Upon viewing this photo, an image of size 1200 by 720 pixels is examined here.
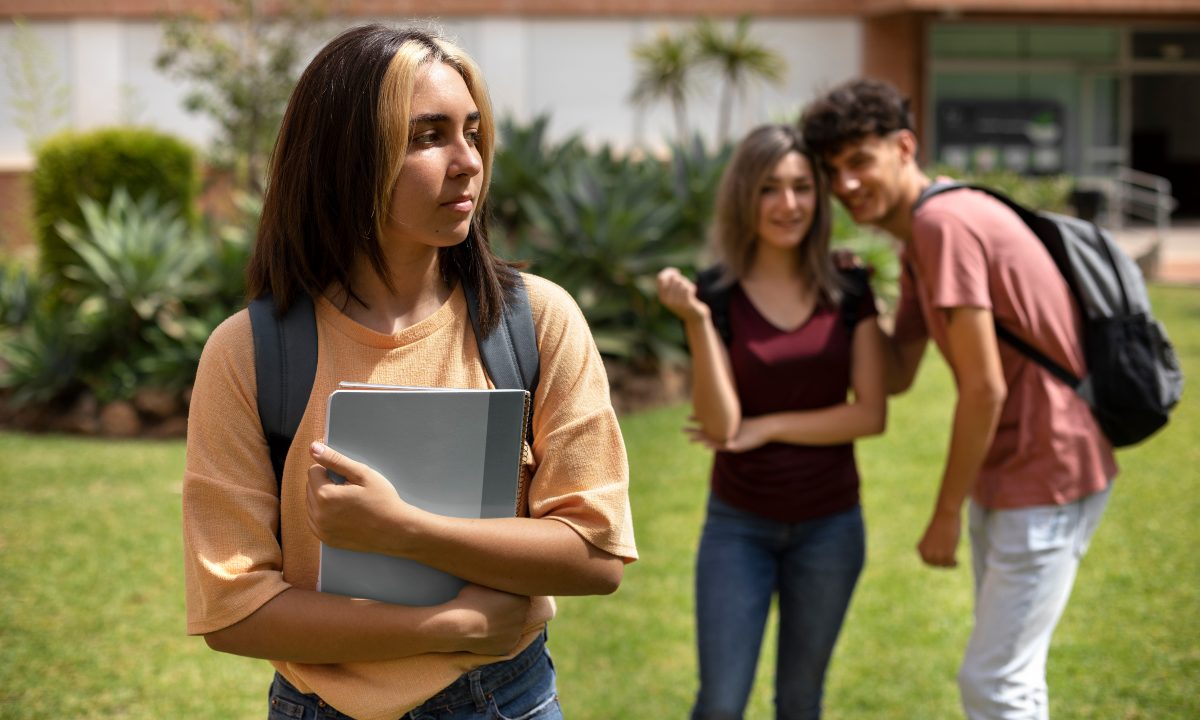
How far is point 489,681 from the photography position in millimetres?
1896

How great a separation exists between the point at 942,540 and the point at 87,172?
912 cm

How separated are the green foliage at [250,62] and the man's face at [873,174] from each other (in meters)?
9.24

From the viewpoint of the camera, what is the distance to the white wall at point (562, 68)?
22.1 m

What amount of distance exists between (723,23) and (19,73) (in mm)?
12452

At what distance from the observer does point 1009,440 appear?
3037mm

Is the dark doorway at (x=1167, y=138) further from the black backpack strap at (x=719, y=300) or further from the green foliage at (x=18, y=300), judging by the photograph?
the black backpack strap at (x=719, y=300)

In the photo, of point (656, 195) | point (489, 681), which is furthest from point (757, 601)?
point (656, 195)

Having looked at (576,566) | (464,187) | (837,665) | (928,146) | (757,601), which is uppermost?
(928,146)

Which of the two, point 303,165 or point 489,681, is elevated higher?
point 303,165

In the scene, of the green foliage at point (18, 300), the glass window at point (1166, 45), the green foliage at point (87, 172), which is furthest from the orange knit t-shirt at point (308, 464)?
the glass window at point (1166, 45)

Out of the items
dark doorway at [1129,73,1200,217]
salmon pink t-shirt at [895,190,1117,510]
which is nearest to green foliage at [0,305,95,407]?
salmon pink t-shirt at [895,190,1117,510]

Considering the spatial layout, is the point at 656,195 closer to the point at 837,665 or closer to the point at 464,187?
the point at 837,665

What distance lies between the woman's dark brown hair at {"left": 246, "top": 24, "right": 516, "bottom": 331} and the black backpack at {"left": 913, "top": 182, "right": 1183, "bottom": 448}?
158 cm

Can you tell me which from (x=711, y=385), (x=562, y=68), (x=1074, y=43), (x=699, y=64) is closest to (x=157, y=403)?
(x=711, y=385)
